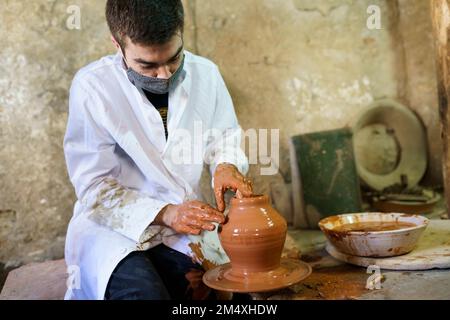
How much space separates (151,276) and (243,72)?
234 cm

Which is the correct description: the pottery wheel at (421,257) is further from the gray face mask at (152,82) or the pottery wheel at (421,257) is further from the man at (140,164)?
the gray face mask at (152,82)

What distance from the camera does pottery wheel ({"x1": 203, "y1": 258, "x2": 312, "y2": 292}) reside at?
2033 mm

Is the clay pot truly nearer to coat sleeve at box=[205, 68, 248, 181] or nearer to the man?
the man

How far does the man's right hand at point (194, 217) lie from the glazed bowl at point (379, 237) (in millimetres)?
631

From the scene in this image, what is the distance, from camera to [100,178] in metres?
2.56

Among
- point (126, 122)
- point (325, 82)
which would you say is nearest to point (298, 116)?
point (325, 82)

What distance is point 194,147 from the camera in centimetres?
283

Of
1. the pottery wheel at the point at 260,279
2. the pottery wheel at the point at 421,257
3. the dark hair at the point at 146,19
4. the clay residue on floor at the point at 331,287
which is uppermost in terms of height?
the dark hair at the point at 146,19

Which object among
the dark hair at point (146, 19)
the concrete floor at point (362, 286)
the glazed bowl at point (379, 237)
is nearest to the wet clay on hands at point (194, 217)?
the concrete floor at point (362, 286)

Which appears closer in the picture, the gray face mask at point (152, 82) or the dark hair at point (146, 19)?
the dark hair at point (146, 19)

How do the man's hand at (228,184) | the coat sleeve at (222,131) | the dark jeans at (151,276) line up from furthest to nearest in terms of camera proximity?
the coat sleeve at (222,131) → the man's hand at (228,184) → the dark jeans at (151,276)

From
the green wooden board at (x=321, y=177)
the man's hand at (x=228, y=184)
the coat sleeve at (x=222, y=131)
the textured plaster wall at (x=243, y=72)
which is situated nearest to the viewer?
the man's hand at (x=228, y=184)

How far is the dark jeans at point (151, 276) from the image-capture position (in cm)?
218

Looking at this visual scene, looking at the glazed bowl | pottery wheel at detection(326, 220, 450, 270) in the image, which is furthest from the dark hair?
pottery wheel at detection(326, 220, 450, 270)
